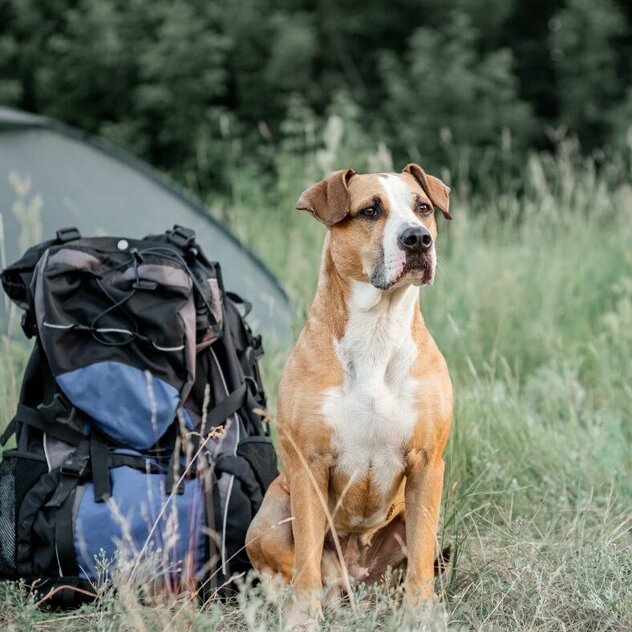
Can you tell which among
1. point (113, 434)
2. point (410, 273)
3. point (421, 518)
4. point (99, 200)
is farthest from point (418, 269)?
point (99, 200)

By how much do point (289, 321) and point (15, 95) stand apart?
916cm

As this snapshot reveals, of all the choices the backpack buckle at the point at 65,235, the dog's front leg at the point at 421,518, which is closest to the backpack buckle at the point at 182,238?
the backpack buckle at the point at 65,235

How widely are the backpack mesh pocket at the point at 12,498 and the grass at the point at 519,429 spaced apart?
0.10m

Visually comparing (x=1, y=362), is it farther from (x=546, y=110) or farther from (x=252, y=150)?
(x=546, y=110)

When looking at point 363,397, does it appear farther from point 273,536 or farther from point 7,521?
point 7,521

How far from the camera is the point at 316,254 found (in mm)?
6332

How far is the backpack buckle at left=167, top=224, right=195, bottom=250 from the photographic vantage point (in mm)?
3518

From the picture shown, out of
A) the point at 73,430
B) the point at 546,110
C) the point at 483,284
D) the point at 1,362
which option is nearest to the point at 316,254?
the point at 483,284

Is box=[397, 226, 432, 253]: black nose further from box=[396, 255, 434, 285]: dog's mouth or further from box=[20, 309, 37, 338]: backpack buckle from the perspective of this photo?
box=[20, 309, 37, 338]: backpack buckle

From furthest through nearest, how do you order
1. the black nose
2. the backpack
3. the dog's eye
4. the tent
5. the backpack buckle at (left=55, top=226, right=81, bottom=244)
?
the tent
the backpack buckle at (left=55, top=226, right=81, bottom=244)
the backpack
the dog's eye
the black nose

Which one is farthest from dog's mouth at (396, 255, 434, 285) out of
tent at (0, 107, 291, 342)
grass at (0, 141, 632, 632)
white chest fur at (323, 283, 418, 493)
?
tent at (0, 107, 291, 342)

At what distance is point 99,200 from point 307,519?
10.7 ft

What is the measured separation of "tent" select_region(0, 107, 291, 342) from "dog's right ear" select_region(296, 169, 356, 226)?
6.72 feet

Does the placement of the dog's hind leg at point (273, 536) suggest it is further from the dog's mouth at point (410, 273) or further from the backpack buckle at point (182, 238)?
the backpack buckle at point (182, 238)
